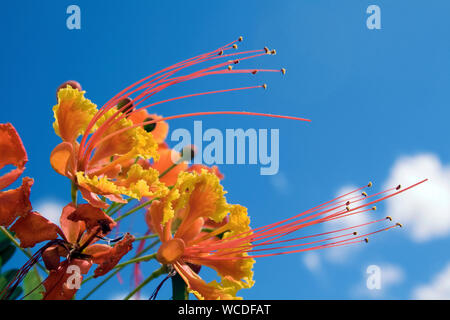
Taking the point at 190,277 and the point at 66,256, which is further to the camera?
the point at 190,277

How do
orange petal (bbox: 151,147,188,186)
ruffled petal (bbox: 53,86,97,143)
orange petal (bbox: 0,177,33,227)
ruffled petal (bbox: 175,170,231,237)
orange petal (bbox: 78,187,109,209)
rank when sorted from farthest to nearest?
orange petal (bbox: 151,147,188,186)
ruffled petal (bbox: 175,170,231,237)
ruffled petal (bbox: 53,86,97,143)
orange petal (bbox: 78,187,109,209)
orange petal (bbox: 0,177,33,227)

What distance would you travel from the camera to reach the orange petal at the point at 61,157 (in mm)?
1314

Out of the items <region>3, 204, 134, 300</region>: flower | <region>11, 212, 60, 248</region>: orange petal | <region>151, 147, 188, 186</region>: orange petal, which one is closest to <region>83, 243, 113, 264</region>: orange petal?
<region>3, 204, 134, 300</region>: flower

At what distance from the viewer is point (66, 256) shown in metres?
1.25

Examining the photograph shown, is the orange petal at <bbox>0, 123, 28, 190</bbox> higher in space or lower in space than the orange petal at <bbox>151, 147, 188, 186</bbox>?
lower

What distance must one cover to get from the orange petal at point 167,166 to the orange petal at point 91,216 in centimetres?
64

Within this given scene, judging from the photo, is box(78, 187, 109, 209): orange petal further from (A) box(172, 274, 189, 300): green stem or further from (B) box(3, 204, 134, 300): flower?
(A) box(172, 274, 189, 300): green stem

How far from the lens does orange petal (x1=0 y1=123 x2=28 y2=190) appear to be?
1.20 m

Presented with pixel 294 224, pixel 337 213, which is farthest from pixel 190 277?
pixel 337 213

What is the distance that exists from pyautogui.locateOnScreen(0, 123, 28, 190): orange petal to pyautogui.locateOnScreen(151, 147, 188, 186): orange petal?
25.8 inches

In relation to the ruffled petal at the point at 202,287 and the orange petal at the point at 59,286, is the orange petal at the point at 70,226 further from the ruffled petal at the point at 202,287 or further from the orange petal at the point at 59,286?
the ruffled petal at the point at 202,287

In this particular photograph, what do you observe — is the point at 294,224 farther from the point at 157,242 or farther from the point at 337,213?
the point at 157,242

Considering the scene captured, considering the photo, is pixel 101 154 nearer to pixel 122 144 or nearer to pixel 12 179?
pixel 122 144

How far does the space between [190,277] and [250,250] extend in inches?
7.7
